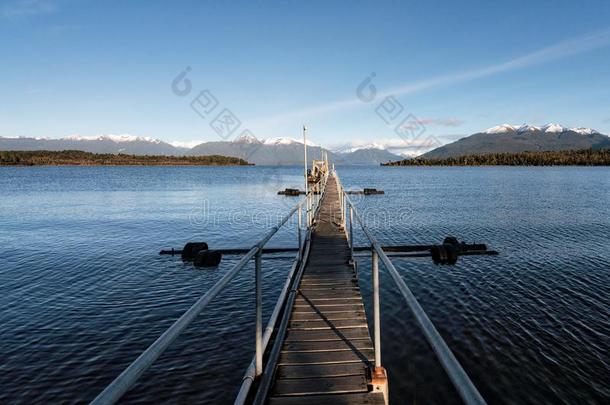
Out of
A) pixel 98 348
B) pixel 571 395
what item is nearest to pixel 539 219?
pixel 571 395

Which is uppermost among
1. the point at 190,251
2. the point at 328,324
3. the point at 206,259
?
the point at 328,324

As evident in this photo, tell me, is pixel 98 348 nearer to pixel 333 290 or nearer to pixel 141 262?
pixel 333 290

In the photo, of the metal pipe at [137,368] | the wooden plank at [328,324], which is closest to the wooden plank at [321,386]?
the wooden plank at [328,324]

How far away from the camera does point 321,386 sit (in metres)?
4.99

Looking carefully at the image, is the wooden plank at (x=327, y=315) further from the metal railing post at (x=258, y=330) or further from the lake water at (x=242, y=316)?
the metal railing post at (x=258, y=330)

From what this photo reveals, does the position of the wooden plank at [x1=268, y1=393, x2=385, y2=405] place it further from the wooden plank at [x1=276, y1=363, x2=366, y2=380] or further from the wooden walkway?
the wooden plank at [x1=276, y1=363, x2=366, y2=380]

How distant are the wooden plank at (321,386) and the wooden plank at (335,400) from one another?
0.27 ft

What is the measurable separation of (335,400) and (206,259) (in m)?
11.7

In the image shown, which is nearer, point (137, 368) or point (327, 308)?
point (137, 368)

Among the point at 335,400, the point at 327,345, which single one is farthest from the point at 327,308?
the point at 335,400

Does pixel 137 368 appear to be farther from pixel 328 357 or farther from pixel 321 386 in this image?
pixel 328 357

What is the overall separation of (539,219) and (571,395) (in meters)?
25.2

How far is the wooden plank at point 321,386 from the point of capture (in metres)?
4.88

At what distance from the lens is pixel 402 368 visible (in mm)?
8398
